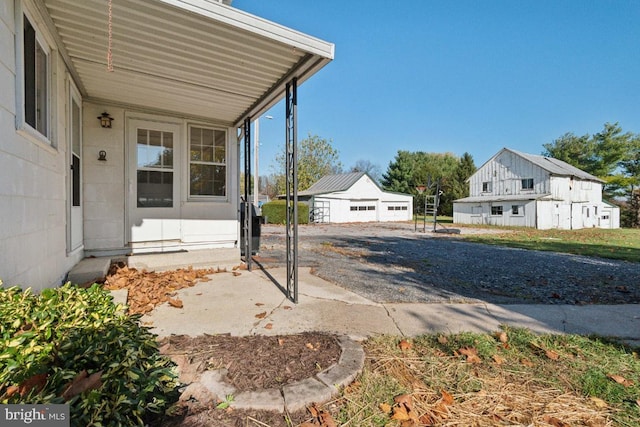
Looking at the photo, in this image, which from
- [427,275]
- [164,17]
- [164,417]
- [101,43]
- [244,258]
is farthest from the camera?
[244,258]

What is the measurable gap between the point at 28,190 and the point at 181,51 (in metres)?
1.97

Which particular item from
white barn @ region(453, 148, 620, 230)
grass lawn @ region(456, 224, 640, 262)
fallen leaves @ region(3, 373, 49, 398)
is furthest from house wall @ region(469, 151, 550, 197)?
fallen leaves @ region(3, 373, 49, 398)

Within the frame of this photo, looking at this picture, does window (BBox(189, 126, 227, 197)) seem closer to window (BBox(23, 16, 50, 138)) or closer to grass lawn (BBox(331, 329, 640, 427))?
window (BBox(23, 16, 50, 138))

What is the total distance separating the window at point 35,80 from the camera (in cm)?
270

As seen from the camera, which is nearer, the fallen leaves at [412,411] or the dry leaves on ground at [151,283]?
the fallen leaves at [412,411]

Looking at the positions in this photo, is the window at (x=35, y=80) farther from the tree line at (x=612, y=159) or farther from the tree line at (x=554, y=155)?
the tree line at (x=612, y=159)

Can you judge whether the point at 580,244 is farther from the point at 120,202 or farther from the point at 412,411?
the point at 120,202

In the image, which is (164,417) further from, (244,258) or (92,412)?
(244,258)

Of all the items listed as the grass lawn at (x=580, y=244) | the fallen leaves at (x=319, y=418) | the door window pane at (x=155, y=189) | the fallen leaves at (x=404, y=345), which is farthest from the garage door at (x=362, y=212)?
the fallen leaves at (x=319, y=418)

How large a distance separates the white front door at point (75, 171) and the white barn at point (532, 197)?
26.5 m

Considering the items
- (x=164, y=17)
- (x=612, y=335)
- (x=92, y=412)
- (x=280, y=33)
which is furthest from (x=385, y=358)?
(x=164, y=17)

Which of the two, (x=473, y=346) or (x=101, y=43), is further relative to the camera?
(x=101, y=43)

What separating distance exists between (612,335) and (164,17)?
5.01m

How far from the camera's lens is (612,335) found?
2857mm
